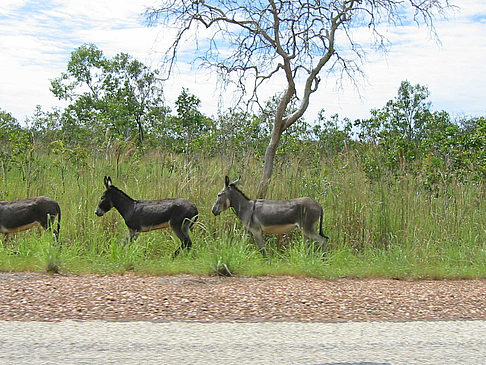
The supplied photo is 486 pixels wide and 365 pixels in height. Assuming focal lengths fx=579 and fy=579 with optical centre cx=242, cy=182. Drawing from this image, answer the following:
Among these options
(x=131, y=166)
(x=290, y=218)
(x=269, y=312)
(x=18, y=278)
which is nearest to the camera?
(x=269, y=312)

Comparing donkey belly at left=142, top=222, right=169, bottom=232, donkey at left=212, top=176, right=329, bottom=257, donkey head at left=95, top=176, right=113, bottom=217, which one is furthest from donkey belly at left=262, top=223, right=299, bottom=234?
donkey head at left=95, top=176, right=113, bottom=217

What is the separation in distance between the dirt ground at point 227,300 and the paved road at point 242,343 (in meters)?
0.28

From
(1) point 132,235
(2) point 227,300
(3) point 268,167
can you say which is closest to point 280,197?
(3) point 268,167

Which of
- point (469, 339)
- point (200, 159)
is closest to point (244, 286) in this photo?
point (469, 339)

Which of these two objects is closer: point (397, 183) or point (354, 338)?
point (354, 338)

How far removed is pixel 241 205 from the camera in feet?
33.5

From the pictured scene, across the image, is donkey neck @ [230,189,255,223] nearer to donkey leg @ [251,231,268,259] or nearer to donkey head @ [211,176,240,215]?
donkey head @ [211,176,240,215]

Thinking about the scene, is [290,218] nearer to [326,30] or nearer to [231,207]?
[231,207]

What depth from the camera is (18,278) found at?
6.94 meters

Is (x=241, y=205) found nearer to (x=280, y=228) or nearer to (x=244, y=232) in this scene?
(x=244, y=232)

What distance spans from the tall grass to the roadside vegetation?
24mm

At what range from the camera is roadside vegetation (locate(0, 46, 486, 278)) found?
8.22 meters

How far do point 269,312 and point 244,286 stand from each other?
124 cm

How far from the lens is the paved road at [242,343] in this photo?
13.1 feet
